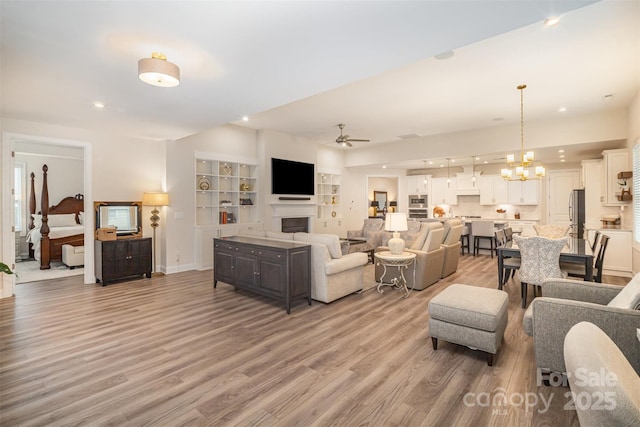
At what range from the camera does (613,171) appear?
225 inches

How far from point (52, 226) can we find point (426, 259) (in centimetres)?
906

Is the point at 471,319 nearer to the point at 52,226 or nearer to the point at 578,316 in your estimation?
the point at 578,316

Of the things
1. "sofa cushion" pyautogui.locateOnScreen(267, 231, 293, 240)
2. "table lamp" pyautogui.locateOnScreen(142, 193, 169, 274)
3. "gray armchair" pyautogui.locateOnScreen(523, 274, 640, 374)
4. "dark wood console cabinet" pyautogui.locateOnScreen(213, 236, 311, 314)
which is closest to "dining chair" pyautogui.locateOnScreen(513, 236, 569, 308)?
"gray armchair" pyautogui.locateOnScreen(523, 274, 640, 374)

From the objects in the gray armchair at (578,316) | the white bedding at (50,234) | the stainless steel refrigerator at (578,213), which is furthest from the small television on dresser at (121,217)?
the stainless steel refrigerator at (578,213)

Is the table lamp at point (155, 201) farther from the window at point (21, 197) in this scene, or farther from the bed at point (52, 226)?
the window at point (21, 197)

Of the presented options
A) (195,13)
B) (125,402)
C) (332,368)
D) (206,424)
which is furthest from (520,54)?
(125,402)

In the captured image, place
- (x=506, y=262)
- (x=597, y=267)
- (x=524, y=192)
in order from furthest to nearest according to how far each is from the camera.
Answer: (x=524, y=192)
(x=506, y=262)
(x=597, y=267)

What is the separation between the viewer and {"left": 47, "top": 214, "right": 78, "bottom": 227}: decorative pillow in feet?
25.7

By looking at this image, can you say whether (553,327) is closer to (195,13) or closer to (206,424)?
(206,424)

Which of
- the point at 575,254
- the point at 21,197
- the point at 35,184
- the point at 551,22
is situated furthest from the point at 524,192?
the point at 21,197

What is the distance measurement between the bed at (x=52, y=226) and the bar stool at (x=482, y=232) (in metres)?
9.83

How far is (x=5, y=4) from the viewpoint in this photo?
208 cm

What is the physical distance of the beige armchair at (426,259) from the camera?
4871 mm

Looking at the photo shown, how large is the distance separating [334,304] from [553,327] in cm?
254
